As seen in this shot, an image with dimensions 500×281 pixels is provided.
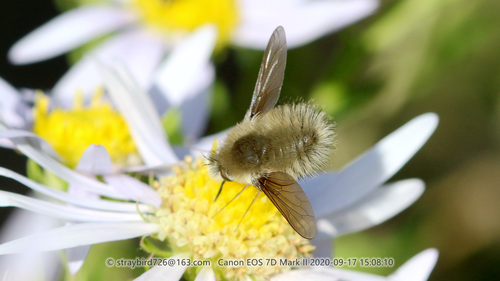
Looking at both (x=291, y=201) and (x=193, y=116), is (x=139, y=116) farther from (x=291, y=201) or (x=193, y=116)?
(x=291, y=201)

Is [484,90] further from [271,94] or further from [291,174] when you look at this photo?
[291,174]

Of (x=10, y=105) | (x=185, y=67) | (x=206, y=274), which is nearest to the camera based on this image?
(x=206, y=274)

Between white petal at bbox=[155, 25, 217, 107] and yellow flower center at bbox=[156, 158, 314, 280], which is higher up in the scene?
white petal at bbox=[155, 25, 217, 107]

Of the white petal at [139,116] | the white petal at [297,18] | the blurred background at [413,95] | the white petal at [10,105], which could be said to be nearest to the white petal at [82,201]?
the white petal at [139,116]

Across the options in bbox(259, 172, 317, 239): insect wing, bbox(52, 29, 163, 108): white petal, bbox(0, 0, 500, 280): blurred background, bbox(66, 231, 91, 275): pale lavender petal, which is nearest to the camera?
bbox(259, 172, 317, 239): insect wing

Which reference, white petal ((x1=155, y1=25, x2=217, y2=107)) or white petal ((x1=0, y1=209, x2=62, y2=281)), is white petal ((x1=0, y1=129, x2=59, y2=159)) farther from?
white petal ((x1=155, y1=25, x2=217, y2=107))

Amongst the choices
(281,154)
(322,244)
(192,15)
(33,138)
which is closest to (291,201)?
(281,154)

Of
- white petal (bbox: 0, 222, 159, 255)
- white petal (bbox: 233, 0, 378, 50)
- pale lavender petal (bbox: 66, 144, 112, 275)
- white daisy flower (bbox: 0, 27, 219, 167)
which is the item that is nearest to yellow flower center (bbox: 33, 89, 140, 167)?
white daisy flower (bbox: 0, 27, 219, 167)
